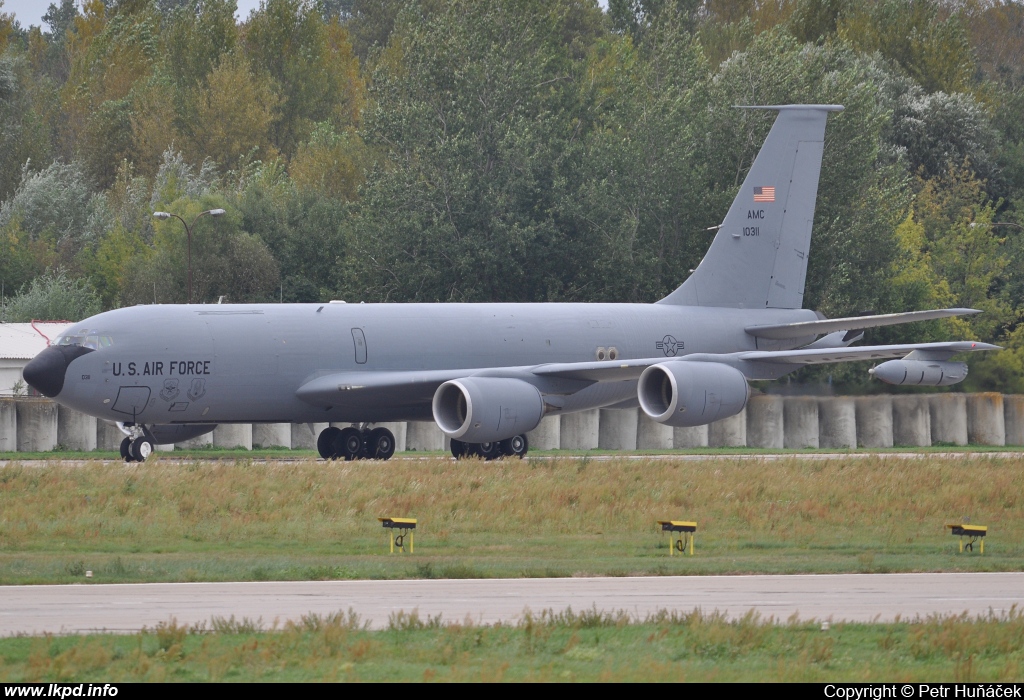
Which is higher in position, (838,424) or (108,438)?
(838,424)

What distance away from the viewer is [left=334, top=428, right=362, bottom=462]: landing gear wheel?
34.8 meters

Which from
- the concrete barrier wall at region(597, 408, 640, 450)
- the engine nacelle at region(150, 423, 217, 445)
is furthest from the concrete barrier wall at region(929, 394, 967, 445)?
the engine nacelle at region(150, 423, 217, 445)

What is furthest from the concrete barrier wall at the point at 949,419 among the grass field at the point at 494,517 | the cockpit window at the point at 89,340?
the cockpit window at the point at 89,340

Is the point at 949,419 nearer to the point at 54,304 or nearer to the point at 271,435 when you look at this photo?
the point at 271,435

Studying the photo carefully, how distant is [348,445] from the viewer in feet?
114

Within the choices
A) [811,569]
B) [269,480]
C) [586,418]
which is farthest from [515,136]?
[811,569]

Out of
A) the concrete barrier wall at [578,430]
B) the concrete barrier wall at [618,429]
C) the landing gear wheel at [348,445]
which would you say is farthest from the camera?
the concrete barrier wall at [618,429]

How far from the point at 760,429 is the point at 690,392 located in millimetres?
9879

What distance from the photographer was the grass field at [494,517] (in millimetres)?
18641

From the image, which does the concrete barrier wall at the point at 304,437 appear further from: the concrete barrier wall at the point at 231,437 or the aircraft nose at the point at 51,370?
the aircraft nose at the point at 51,370

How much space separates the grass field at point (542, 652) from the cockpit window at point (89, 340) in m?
19.3

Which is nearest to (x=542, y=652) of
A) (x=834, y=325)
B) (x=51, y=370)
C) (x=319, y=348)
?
(x=51, y=370)

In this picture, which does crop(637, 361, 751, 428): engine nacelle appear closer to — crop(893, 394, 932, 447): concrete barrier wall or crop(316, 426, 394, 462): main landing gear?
crop(316, 426, 394, 462): main landing gear
